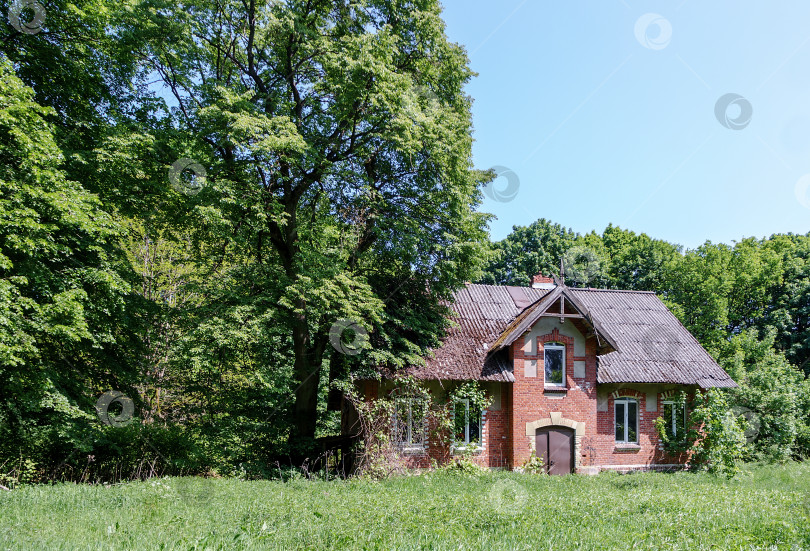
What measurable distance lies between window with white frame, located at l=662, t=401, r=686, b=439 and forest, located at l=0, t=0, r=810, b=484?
9696mm

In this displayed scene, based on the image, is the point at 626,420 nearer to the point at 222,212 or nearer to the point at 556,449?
the point at 556,449

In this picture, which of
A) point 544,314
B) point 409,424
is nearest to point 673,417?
point 544,314

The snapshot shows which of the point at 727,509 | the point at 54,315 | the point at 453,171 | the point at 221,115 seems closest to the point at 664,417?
the point at 727,509

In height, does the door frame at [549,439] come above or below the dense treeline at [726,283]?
below

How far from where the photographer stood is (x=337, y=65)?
13914mm

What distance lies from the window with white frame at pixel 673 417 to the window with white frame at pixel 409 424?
9629 millimetres

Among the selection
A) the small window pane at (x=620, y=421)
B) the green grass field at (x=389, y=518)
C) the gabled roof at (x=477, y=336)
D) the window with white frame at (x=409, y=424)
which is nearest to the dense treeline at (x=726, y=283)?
the gabled roof at (x=477, y=336)

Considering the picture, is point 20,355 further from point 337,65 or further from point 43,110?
point 337,65

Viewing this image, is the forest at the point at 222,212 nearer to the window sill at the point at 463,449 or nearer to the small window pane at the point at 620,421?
the window sill at the point at 463,449

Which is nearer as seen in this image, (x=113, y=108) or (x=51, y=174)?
(x=51, y=174)

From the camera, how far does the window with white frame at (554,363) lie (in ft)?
60.0

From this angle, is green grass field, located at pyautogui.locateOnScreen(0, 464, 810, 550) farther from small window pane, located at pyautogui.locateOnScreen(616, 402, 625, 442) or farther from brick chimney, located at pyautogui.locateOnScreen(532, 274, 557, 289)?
brick chimney, located at pyautogui.locateOnScreen(532, 274, 557, 289)

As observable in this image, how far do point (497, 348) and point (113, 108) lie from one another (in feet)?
44.5

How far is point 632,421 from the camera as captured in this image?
64.5ft
